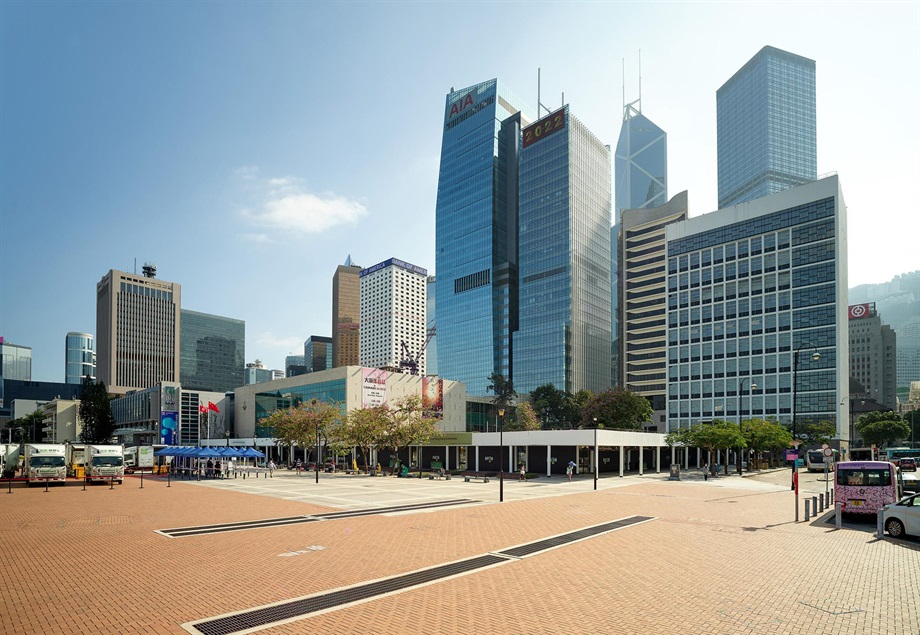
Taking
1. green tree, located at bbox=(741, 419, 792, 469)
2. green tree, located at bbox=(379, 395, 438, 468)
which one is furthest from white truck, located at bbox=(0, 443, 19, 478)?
green tree, located at bbox=(741, 419, 792, 469)

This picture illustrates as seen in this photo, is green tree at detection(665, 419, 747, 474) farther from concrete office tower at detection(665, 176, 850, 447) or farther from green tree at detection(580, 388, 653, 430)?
concrete office tower at detection(665, 176, 850, 447)

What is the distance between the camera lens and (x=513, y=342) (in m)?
190

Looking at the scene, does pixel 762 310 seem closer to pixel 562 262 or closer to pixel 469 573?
pixel 562 262

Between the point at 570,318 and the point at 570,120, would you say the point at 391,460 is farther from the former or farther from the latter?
the point at 570,120

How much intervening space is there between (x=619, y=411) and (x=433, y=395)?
3318 cm

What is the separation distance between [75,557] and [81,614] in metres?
6.24

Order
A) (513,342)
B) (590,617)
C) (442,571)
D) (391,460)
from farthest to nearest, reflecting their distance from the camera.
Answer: (513,342) → (391,460) → (442,571) → (590,617)

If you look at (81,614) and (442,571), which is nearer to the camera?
(81,614)

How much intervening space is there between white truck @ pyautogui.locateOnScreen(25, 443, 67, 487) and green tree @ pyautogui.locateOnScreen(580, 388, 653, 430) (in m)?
79.3

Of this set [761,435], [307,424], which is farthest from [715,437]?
[307,424]

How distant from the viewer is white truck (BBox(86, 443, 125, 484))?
144ft

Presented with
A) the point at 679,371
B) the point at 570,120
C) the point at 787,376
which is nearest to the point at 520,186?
the point at 570,120

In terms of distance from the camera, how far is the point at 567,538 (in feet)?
65.5

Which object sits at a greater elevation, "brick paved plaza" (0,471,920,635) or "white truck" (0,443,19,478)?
"brick paved plaza" (0,471,920,635)
